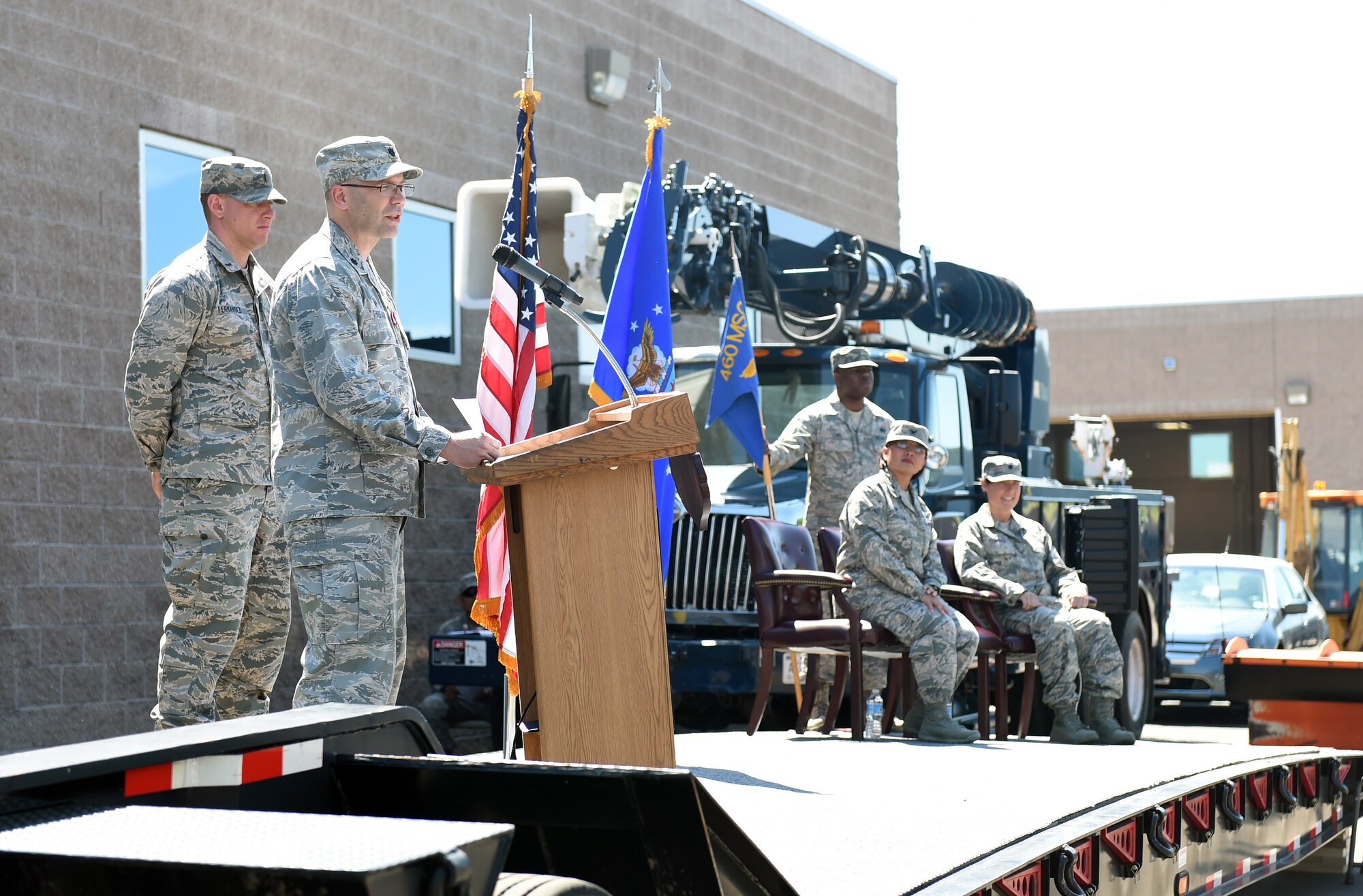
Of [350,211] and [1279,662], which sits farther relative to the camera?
[1279,662]

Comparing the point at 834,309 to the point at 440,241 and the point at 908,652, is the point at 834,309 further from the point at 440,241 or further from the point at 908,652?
the point at 440,241

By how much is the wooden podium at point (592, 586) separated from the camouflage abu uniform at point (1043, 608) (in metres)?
5.37

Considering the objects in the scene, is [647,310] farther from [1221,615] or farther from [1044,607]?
[1221,615]

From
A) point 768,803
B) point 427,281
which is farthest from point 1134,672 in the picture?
point 768,803

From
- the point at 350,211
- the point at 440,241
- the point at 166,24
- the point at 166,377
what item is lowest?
the point at 166,377

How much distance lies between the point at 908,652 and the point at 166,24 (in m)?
6.35

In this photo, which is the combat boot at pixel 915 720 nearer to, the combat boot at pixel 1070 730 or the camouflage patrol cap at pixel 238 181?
the combat boot at pixel 1070 730

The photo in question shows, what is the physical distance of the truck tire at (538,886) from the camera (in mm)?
2027

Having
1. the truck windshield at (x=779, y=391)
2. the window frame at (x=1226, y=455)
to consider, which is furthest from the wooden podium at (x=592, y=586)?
the window frame at (x=1226, y=455)

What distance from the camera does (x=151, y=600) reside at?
406 inches

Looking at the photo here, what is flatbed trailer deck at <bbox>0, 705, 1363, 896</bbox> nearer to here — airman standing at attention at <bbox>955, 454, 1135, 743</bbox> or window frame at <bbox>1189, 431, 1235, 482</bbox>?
airman standing at attention at <bbox>955, 454, 1135, 743</bbox>

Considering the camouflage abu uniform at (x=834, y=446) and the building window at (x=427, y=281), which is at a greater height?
the building window at (x=427, y=281)

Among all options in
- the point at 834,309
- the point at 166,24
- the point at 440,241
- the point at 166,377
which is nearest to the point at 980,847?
the point at 166,377

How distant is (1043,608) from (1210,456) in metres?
27.6
